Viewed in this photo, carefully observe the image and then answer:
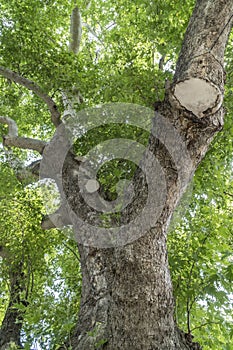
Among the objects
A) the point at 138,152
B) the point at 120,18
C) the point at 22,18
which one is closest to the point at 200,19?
the point at 138,152

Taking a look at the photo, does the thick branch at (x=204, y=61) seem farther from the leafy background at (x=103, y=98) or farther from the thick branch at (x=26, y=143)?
the thick branch at (x=26, y=143)

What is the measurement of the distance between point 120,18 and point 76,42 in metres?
1.25

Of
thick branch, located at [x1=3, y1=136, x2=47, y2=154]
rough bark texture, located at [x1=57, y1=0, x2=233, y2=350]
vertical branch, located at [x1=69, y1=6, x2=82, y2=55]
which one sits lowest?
rough bark texture, located at [x1=57, y1=0, x2=233, y2=350]

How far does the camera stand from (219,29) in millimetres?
3549

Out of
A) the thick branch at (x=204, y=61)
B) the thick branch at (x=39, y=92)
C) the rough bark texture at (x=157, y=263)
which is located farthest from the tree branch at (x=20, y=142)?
the thick branch at (x=204, y=61)

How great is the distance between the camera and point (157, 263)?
114 inches

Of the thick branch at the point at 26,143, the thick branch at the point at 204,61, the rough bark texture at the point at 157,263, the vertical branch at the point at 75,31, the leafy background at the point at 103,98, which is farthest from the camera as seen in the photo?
the vertical branch at the point at 75,31

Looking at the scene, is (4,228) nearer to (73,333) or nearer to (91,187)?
(91,187)

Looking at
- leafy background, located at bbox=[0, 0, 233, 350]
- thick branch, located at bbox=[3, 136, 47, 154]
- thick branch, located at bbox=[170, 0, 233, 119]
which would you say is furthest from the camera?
thick branch, located at bbox=[3, 136, 47, 154]

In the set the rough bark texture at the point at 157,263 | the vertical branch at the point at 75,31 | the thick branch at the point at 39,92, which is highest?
the vertical branch at the point at 75,31

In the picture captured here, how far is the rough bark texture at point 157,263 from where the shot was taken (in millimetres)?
2600

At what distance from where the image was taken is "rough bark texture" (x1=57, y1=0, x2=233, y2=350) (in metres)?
2.60

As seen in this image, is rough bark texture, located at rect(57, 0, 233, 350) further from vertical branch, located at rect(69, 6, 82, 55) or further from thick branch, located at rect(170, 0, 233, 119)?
vertical branch, located at rect(69, 6, 82, 55)

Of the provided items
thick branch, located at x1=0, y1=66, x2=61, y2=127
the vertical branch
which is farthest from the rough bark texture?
the vertical branch
